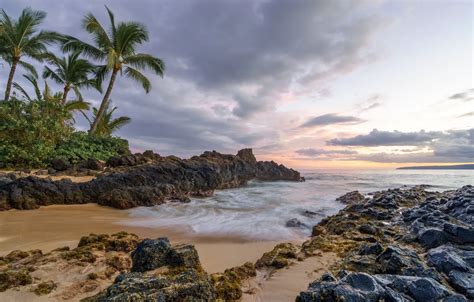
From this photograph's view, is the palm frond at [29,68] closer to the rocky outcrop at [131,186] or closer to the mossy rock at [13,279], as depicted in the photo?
the rocky outcrop at [131,186]

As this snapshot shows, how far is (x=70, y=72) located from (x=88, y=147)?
9.36m

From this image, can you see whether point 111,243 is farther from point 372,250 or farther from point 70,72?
point 70,72

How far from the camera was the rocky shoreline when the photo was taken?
2285 mm

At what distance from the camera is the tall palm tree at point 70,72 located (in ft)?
65.7

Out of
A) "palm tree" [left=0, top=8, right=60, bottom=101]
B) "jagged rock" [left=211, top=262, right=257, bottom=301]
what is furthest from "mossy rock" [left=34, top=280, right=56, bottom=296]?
"palm tree" [left=0, top=8, right=60, bottom=101]

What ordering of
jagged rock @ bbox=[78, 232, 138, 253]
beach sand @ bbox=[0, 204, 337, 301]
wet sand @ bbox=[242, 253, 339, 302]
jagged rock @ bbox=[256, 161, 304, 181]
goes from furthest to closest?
jagged rock @ bbox=[256, 161, 304, 181], jagged rock @ bbox=[78, 232, 138, 253], beach sand @ bbox=[0, 204, 337, 301], wet sand @ bbox=[242, 253, 339, 302]

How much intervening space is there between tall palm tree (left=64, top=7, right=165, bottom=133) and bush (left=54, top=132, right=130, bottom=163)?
2032mm

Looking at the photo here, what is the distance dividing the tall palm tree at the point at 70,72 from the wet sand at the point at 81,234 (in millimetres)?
15194

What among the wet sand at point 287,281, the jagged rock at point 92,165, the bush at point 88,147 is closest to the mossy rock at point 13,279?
the wet sand at point 287,281

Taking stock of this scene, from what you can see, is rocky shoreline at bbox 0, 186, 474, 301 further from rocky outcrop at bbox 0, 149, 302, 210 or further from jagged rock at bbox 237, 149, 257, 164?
jagged rock at bbox 237, 149, 257, 164

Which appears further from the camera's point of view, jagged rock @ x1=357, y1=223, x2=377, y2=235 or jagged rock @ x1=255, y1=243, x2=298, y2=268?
jagged rock @ x1=357, y1=223, x2=377, y2=235

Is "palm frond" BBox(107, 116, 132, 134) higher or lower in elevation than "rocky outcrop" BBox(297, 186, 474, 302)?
higher

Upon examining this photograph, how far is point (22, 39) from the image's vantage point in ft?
59.4

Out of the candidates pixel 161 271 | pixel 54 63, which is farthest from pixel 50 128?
pixel 161 271
